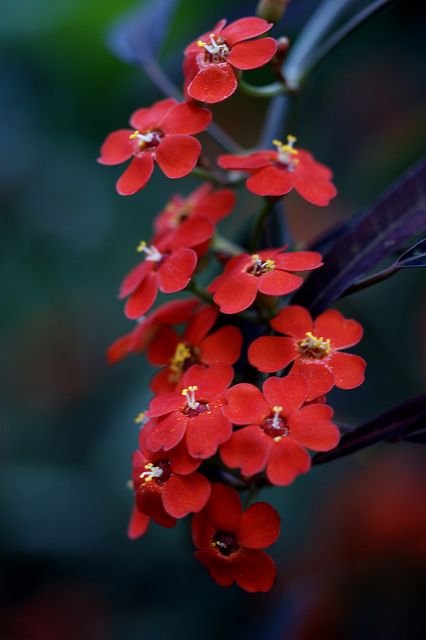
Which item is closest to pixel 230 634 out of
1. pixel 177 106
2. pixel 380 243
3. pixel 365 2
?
pixel 380 243

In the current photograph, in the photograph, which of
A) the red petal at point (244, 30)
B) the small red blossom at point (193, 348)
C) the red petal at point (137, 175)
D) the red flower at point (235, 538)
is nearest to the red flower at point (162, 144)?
the red petal at point (137, 175)

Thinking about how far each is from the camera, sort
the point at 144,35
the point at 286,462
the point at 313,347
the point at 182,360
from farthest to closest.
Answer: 1. the point at 144,35
2. the point at 182,360
3. the point at 313,347
4. the point at 286,462

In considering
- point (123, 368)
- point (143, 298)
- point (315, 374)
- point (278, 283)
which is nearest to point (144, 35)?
point (143, 298)

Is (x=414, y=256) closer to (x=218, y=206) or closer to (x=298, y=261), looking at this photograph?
(x=298, y=261)

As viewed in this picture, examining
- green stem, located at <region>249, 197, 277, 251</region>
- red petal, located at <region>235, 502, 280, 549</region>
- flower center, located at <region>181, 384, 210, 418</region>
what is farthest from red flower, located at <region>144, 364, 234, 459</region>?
green stem, located at <region>249, 197, 277, 251</region>

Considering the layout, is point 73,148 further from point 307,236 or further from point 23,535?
point 23,535

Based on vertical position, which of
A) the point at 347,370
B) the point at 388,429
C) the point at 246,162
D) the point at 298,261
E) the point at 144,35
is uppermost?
the point at 144,35

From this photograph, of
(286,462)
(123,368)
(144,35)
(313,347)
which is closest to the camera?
(286,462)
